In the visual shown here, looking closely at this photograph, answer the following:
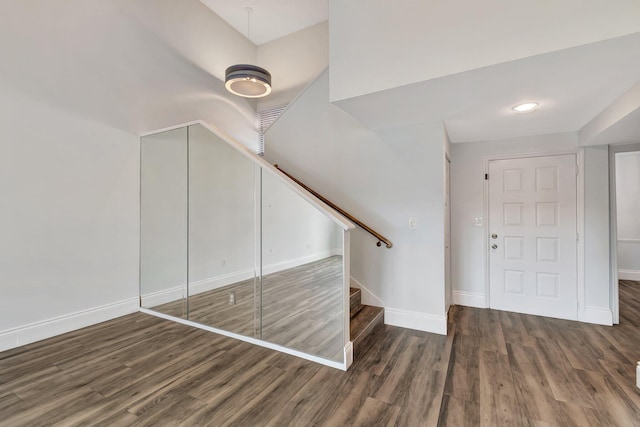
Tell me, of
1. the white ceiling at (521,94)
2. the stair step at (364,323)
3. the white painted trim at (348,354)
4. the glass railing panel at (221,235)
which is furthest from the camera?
the glass railing panel at (221,235)

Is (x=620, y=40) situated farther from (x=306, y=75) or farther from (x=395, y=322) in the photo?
(x=306, y=75)

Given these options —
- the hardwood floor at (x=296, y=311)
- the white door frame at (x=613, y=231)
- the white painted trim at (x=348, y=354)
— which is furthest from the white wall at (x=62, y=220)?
the white door frame at (x=613, y=231)

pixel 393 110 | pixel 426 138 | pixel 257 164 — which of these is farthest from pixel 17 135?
pixel 426 138

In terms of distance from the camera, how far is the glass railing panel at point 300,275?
256 cm

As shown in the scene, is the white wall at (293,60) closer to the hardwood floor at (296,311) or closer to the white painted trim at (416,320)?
the hardwood floor at (296,311)

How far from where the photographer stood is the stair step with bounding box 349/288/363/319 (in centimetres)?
328

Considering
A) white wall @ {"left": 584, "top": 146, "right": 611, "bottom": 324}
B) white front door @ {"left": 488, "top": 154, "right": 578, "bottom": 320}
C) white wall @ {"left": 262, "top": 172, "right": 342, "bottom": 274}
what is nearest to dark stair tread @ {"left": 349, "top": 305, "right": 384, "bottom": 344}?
white wall @ {"left": 262, "top": 172, "right": 342, "bottom": 274}

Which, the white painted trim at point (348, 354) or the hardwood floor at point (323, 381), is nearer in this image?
the hardwood floor at point (323, 381)

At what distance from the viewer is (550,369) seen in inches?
97.0

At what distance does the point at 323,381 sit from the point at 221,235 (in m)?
2.22

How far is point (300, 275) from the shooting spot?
298cm

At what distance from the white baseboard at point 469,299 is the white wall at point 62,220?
4.46 metres

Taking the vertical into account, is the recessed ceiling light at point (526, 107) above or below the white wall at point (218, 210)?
above

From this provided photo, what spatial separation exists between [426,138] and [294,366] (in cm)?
275
